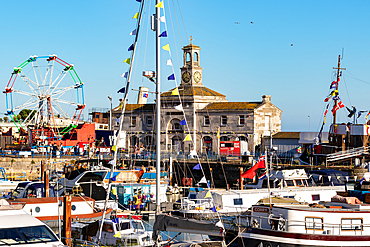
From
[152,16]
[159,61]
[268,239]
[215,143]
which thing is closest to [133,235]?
[268,239]

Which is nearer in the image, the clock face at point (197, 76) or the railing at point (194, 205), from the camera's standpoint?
the railing at point (194, 205)

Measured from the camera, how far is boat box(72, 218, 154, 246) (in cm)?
1810

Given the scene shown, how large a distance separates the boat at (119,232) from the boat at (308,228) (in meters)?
3.79

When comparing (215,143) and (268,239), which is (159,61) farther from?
(215,143)

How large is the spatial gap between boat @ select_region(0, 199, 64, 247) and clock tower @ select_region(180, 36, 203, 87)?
52774mm

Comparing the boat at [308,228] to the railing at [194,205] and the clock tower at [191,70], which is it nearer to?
the railing at [194,205]

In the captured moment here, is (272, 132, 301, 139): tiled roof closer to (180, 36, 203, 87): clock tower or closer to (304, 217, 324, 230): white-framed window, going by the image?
(180, 36, 203, 87): clock tower

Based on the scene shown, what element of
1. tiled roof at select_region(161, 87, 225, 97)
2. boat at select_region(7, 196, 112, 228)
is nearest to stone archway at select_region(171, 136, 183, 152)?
tiled roof at select_region(161, 87, 225, 97)

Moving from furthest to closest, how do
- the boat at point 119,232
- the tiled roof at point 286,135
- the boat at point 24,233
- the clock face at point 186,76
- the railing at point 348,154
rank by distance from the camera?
the clock face at point 186,76
the tiled roof at point 286,135
the railing at point 348,154
the boat at point 119,232
the boat at point 24,233

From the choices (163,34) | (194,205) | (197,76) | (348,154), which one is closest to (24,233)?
(163,34)

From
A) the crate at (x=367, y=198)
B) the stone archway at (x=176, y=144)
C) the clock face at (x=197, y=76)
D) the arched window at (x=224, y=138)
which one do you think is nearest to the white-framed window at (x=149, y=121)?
the stone archway at (x=176, y=144)

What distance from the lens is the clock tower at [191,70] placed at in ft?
216

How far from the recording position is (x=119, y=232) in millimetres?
17531

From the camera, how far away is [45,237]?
13.2 metres
